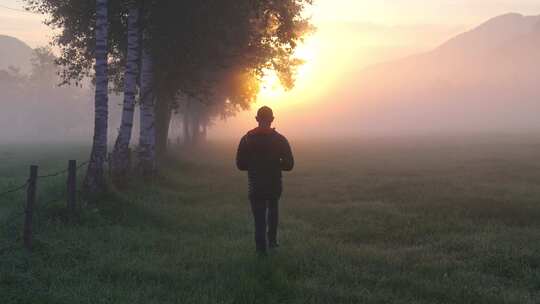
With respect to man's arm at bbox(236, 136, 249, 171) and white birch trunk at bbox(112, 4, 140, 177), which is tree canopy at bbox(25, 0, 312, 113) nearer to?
white birch trunk at bbox(112, 4, 140, 177)

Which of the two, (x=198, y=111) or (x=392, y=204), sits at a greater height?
(x=198, y=111)

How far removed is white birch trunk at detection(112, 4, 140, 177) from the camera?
63.1ft

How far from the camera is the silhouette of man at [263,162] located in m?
10.3

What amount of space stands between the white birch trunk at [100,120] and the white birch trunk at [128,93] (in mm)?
3069

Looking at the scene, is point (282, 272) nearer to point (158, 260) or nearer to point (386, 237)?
point (158, 260)

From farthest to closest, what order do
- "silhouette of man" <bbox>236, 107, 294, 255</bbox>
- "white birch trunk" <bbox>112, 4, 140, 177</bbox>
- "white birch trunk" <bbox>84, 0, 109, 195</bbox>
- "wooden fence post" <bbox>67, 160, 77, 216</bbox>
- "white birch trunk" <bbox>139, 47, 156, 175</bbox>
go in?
"white birch trunk" <bbox>139, 47, 156, 175</bbox> → "white birch trunk" <bbox>112, 4, 140, 177</bbox> → "white birch trunk" <bbox>84, 0, 109, 195</bbox> → "wooden fence post" <bbox>67, 160, 77, 216</bbox> → "silhouette of man" <bbox>236, 107, 294, 255</bbox>

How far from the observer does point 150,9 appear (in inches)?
804

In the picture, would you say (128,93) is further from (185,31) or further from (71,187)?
(71,187)

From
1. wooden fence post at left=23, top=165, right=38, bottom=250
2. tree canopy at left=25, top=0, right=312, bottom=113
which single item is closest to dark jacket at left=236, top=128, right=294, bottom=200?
wooden fence post at left=23, top=165, right=38, bottom=250

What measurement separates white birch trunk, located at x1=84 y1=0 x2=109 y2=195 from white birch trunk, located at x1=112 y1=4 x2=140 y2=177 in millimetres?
3069

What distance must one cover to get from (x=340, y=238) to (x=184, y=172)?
17.9 metres

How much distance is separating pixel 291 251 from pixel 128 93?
428 inches

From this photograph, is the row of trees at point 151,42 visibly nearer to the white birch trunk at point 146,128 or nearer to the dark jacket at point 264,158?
the white birch trunk at point 146,128

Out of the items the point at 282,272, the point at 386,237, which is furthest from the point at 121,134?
the point at 282,272
